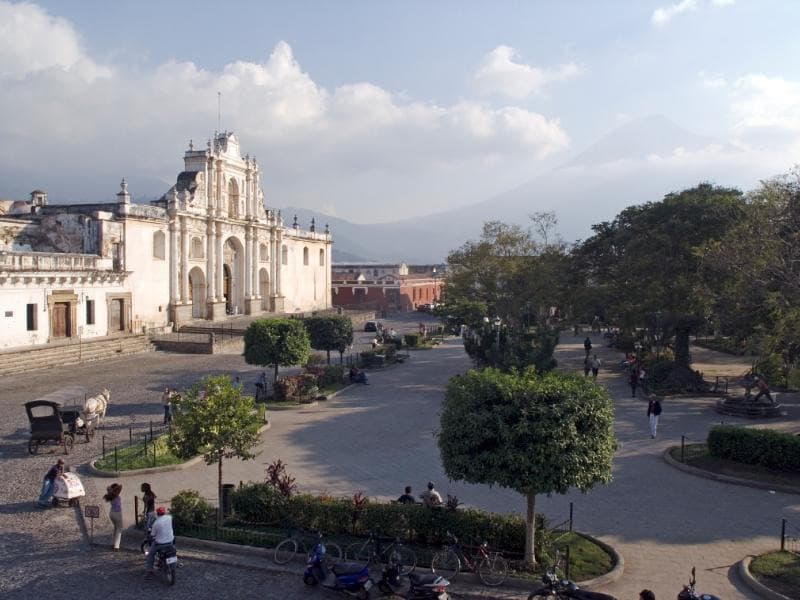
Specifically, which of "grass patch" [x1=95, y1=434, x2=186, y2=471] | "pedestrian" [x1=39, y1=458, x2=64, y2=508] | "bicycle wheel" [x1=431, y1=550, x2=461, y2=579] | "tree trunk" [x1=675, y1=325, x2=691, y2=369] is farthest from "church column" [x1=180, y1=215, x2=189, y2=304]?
"bicycle wheel" [x1=431, y1=550, x2=461, y2=579]

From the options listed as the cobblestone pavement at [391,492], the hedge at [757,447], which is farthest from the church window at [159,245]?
the hedge at [757,447]

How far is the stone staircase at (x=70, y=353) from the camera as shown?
28172 mm

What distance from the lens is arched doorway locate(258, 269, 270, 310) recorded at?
5362 centimetres

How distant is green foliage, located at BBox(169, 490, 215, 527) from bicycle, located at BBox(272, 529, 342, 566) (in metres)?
1.66

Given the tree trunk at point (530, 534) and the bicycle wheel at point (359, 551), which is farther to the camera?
the bicycle wheel at point (359, 551)

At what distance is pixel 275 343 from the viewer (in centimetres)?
2314

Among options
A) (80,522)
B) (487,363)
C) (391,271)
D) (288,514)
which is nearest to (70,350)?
(487,363)

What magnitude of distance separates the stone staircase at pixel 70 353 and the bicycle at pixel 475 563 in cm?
2399

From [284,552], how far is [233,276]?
41.4 metres

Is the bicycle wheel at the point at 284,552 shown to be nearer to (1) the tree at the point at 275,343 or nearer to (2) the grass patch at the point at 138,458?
(2) the grass patch at the point at 138,458

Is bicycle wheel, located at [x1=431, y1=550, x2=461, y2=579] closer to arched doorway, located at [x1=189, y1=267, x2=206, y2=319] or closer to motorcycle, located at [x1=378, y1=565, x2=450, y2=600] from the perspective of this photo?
motorcycle, located at [x1=378, y1=565, x2=450, y2=600]

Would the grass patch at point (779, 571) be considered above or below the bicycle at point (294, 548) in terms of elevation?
below

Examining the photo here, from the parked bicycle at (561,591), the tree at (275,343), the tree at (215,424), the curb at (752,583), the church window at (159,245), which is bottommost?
the curb at (752,583)

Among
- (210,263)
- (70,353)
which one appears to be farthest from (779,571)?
(210,263)
